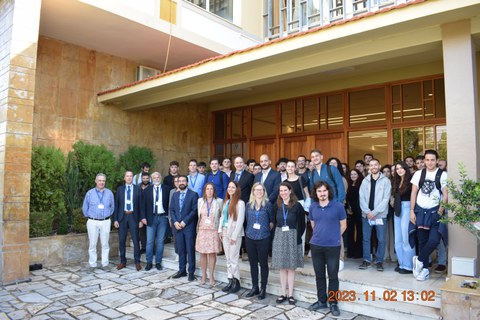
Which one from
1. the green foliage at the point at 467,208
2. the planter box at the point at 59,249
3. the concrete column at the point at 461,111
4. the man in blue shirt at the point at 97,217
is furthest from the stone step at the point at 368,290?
the planter box at the point at 59,249

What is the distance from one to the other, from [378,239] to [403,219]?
51cm

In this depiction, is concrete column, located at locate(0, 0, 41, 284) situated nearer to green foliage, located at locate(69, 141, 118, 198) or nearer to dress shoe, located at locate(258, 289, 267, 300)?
green foliage, located at locate(69, 141, 118, 198)

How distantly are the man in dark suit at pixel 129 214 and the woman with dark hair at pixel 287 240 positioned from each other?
3.25 meters

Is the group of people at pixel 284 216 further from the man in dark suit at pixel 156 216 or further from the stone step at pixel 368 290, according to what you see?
the stone step at pixel 368 290

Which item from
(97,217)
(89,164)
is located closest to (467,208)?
(97,217)

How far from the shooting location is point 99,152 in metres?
8.70

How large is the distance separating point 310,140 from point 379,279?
15.1 feet

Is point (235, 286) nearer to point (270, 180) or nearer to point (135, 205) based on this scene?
point (270, 180)

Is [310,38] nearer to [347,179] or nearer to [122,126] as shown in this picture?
[347,179]

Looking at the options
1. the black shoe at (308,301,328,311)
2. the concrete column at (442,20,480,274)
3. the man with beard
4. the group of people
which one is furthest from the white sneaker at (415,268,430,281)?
the black shoe at (308,301,328,311)

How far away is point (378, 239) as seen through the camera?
5.83 metres

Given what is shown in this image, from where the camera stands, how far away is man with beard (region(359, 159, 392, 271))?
5.73 meters

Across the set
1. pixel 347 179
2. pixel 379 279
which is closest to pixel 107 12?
pixel 347 179

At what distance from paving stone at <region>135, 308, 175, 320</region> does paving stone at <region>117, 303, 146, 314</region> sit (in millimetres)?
110
